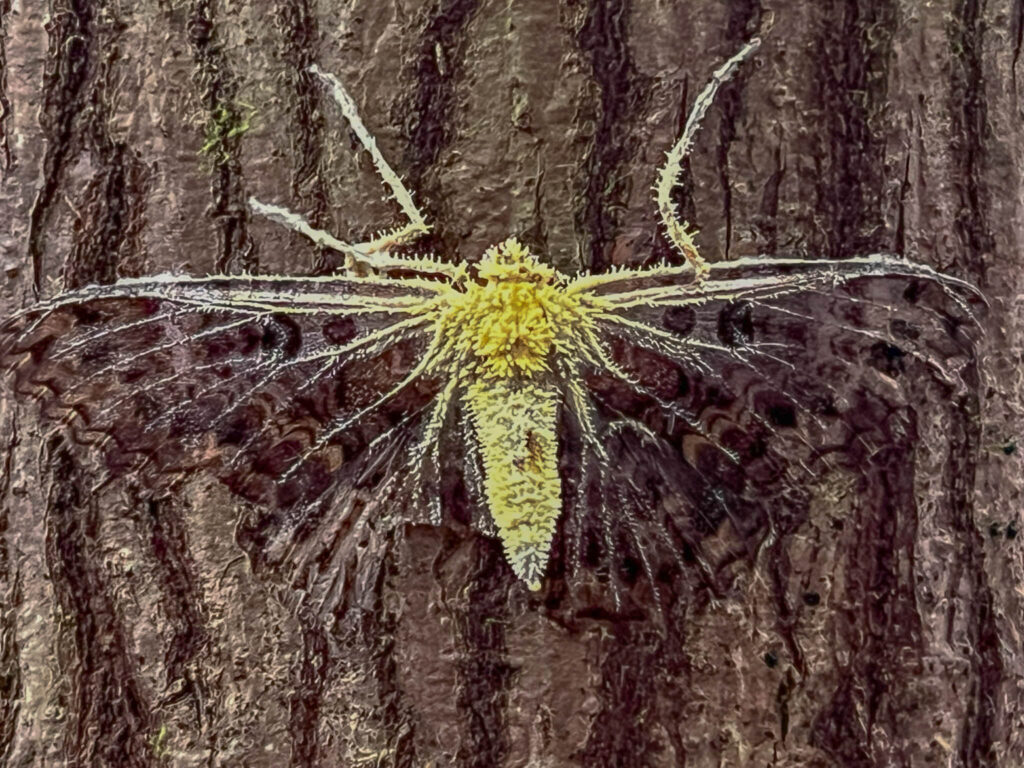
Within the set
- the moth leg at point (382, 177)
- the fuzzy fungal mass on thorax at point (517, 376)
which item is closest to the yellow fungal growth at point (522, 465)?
the fuzzy fungal mass on thorax at point (517, 376)

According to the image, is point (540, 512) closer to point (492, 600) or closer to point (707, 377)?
point (492, 600)

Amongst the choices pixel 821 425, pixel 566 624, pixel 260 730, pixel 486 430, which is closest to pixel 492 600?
pixel 566 624

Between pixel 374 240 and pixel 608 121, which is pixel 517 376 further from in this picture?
pixel 608 121

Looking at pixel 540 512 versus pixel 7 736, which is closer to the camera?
pixel 540 512

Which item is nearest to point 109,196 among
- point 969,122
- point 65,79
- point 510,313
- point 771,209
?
point 65,79

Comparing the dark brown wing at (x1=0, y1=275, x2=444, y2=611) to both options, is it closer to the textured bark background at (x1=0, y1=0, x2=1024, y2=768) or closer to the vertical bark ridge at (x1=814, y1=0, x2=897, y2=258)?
the textured bark background at (x1=0, y1=0, x2=1024, y2=768)

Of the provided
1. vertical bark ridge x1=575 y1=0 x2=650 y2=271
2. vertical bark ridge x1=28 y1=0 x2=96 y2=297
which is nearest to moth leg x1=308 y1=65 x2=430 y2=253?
vertical bark ridge x1=575 y1=0 x2=650 y2=271
